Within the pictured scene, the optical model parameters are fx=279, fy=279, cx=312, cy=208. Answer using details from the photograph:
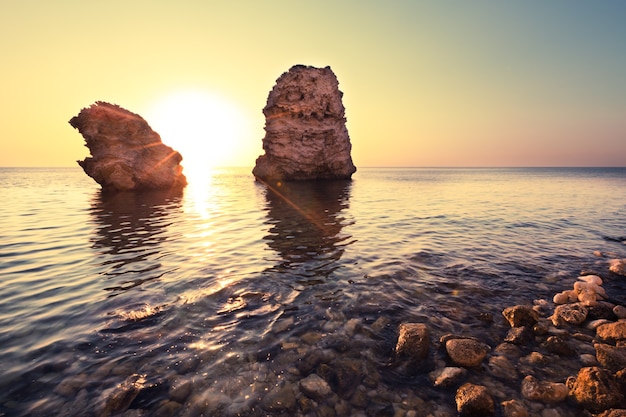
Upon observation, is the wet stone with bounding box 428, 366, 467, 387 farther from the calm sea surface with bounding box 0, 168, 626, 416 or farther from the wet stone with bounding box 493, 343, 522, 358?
the wet stone with bounding box 493, 343, 522, 358

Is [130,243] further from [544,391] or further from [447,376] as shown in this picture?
[544,391]

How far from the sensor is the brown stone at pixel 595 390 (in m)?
3.42

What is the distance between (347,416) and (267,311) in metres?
3.02

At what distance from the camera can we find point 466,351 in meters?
4.43

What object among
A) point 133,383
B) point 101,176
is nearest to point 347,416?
point 133,383

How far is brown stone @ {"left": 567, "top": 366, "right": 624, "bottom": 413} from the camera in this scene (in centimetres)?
342

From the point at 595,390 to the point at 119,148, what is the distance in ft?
141

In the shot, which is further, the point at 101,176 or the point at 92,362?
the point at 101,176

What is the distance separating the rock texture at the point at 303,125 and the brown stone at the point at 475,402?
2038 inches

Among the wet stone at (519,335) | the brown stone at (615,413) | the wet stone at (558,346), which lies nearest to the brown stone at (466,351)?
the wet stone at (519,335)

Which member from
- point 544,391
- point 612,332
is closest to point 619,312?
point 612,332

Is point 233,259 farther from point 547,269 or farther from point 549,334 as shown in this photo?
point 547,269

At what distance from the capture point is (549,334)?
515 cm

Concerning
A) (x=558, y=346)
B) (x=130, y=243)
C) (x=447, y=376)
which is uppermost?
(x=558, y=346)
